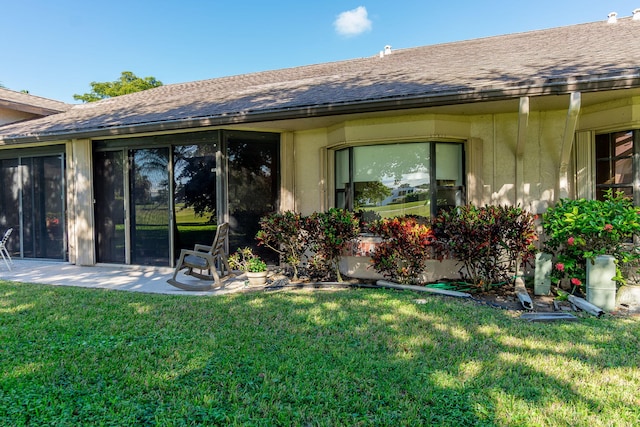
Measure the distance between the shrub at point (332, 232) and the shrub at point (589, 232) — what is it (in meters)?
2.89

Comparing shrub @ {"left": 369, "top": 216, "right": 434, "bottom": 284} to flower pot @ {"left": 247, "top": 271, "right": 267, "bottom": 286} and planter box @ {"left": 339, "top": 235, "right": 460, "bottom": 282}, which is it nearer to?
planter box @ {"left": 339, "top": 235, "right": 460, "bottom": 282}

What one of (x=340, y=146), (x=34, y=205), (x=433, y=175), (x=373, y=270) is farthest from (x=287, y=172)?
(x=34, y=205)

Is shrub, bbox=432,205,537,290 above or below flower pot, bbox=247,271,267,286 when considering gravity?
above

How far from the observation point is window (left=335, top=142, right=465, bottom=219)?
A: 6.34 metres

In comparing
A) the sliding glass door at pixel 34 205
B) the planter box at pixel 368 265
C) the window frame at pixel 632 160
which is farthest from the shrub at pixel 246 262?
the window frame at pixel 632 160

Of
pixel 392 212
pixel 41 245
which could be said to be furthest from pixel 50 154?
pixel 392 212

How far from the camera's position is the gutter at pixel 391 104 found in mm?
4665

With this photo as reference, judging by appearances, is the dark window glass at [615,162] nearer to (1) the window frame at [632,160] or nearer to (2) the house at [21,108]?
(1) the window frame at [632,160]

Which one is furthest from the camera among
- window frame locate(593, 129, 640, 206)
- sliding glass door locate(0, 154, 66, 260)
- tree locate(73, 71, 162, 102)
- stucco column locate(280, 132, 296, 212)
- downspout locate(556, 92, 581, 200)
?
tree locate(73, 71, 162, 102)

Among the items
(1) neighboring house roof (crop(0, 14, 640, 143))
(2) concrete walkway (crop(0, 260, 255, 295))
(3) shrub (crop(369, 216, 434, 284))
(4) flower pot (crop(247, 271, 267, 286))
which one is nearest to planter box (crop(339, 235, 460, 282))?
(3) shrub (crop(369, 216, 434, 284))

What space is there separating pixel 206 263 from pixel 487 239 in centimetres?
434

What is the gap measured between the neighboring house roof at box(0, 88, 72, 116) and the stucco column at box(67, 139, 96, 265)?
4.00m

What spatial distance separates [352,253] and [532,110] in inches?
148

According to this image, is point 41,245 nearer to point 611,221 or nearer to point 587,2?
point 611,221
